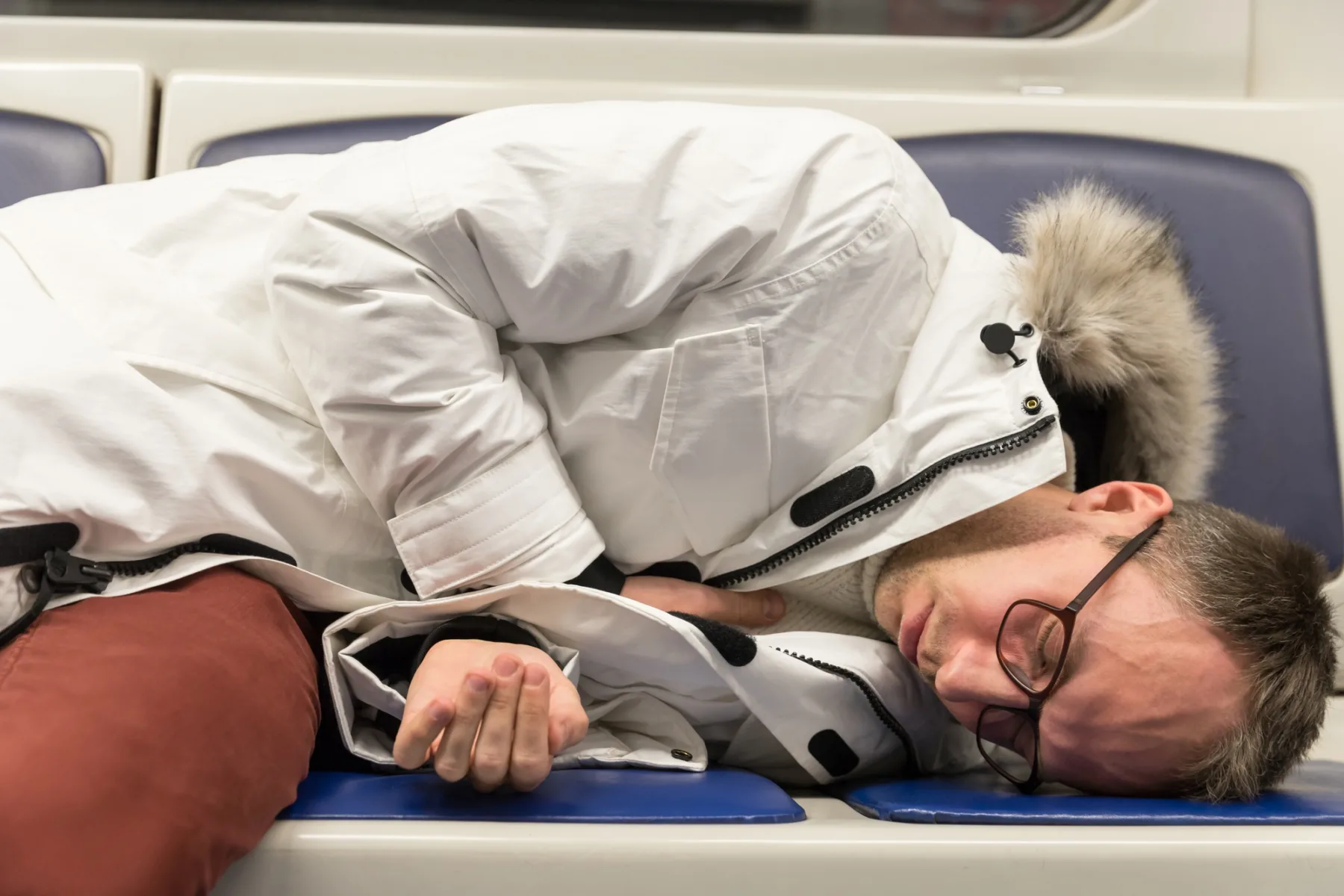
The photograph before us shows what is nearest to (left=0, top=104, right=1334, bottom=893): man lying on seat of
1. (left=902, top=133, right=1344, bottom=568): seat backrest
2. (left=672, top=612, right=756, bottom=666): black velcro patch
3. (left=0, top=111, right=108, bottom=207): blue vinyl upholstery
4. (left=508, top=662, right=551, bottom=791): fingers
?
(left=508, top=662, right=551, bottom=791): fingers

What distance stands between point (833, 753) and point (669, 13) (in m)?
1.23

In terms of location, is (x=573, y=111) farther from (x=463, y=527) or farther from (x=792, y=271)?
(x=463, y=527)

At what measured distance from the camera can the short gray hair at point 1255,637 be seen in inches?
33.9

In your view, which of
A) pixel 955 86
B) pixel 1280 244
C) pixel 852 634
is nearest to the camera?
pixel 852 634

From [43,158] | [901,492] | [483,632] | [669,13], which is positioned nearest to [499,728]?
[483,632]

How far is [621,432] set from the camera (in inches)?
38.6

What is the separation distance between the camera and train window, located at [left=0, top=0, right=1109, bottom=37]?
5.59 ft

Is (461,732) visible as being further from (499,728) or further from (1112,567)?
(1112,567)

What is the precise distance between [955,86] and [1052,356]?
771mm

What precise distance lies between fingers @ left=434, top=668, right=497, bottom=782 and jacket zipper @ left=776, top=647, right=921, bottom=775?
322 millimetres

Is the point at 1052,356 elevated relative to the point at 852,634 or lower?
elevated

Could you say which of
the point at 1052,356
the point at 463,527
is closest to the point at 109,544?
the point at 463,527

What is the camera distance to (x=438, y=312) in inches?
35.0

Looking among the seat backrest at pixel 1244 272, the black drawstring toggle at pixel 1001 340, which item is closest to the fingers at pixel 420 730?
the black drawstring toggle at pixel 1001 340
